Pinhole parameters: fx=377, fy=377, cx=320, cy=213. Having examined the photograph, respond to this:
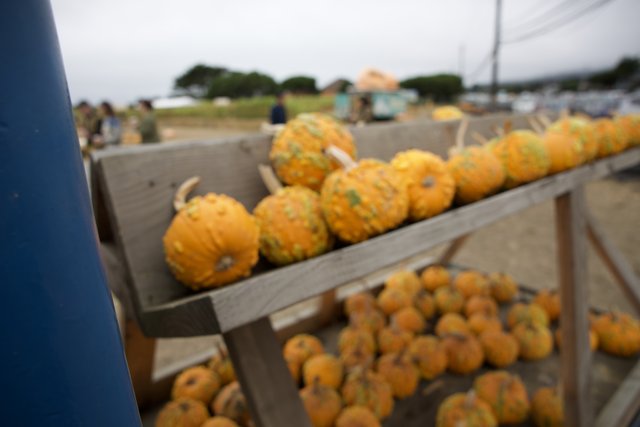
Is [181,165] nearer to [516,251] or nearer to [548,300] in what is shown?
[548,300]

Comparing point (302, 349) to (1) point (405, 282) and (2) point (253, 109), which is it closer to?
(1) point (405, 282)

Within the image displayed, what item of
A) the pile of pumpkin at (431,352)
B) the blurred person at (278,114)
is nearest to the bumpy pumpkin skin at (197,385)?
the pile of pumpkin at (431,352)

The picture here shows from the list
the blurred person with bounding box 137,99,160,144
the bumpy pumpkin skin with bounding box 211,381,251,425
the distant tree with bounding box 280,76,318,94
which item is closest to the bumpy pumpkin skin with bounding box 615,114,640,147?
the bumpy pumpkin skin with bounding box 211,381,251,425

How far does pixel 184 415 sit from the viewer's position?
181cm

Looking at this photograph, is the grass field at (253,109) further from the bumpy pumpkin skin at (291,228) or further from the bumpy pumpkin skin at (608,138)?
the bumpy pumpkin skin at (291,228)

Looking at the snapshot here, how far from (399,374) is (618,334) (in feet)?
5.42

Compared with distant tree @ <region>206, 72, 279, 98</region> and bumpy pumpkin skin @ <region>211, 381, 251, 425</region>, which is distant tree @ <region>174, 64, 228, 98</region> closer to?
distant tree @ <region>206, 72, 279, 98</region>

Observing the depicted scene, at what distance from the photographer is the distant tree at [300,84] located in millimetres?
52125

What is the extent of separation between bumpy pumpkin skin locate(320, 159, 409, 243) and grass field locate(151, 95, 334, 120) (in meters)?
23.2

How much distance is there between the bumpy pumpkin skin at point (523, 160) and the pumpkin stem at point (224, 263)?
4.08 ft

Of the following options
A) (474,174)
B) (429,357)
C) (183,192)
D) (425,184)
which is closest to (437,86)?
(429,357)

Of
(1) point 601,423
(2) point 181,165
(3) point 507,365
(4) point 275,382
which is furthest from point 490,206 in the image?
(3) point 507,365

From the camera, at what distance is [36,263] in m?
0.38

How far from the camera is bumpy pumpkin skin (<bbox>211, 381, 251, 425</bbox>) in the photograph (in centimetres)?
183
